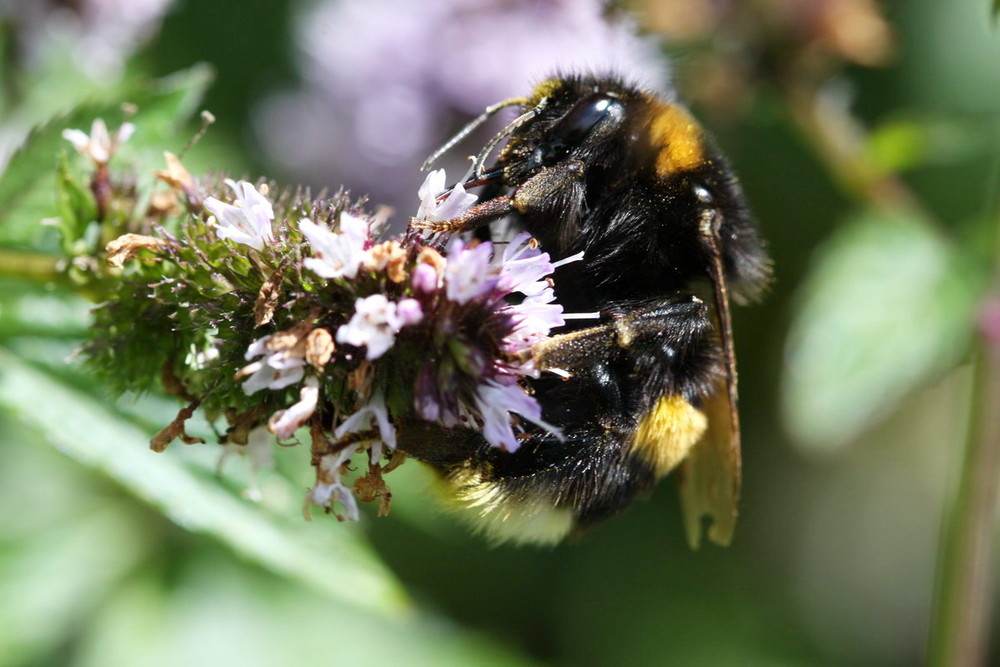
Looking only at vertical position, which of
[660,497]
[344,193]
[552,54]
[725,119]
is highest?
[344,193]

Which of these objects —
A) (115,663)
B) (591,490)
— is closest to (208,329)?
(591,490)

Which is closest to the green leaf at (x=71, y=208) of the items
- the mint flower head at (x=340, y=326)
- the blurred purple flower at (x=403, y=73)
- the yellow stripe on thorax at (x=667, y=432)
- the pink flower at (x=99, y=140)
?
the pink flower at (x=99, y=140)

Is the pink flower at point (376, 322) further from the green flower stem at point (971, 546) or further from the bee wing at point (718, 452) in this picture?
the green flower stem at point (971, 546)

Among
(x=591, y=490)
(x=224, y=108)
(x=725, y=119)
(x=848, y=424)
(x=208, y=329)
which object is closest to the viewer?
(x=208, y=329)

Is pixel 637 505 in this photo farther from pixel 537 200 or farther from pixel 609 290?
pixel 537 200

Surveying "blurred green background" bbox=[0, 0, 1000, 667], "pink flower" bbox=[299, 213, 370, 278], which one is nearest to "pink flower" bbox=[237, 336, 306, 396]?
"pink flower" bbox=[299, 213, 370, 278]

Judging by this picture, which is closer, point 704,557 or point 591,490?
point 591,490

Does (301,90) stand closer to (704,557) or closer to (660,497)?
(660,497)
